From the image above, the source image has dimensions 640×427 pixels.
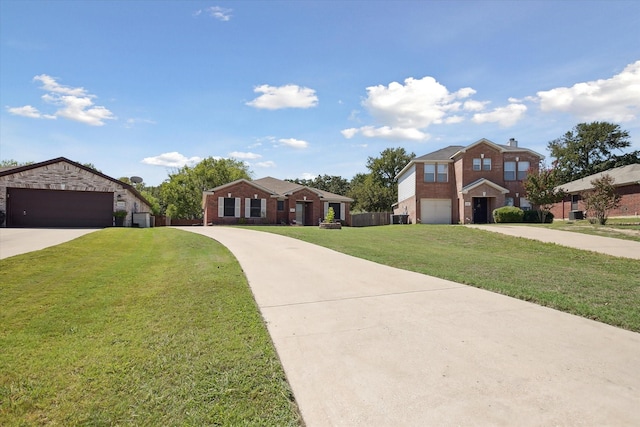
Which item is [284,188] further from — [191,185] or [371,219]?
[191,185]

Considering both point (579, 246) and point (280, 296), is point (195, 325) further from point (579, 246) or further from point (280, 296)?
point (579, 246)

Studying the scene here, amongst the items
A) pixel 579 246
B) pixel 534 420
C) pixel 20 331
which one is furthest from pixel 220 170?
pixel 534 420

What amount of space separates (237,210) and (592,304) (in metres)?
26.5

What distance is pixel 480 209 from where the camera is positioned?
2811 centimetres

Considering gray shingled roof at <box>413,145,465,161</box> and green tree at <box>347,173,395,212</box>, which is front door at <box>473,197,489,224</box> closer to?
gray shingled roof at <box>413,145,465,161</box>

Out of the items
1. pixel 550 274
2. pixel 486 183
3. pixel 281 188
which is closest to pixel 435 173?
pixel 486 183

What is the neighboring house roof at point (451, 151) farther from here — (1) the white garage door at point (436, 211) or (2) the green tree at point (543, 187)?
(2) the green tree at point (543, 187)

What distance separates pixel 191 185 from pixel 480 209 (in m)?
32.3

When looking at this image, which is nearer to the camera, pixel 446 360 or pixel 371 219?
pixel 446 360

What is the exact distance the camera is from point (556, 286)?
21.1 feet

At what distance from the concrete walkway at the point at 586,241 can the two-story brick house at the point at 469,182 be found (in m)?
10.6

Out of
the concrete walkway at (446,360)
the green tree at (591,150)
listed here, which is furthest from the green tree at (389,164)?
the concrete walkway at (446,360)

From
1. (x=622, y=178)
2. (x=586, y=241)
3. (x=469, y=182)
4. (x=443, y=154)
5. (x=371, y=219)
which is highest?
(x=443, y=154)

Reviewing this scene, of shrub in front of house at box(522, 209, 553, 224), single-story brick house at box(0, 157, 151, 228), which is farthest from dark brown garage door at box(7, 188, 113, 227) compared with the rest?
shrub in front of house at box(522, 209, 553, 224)
